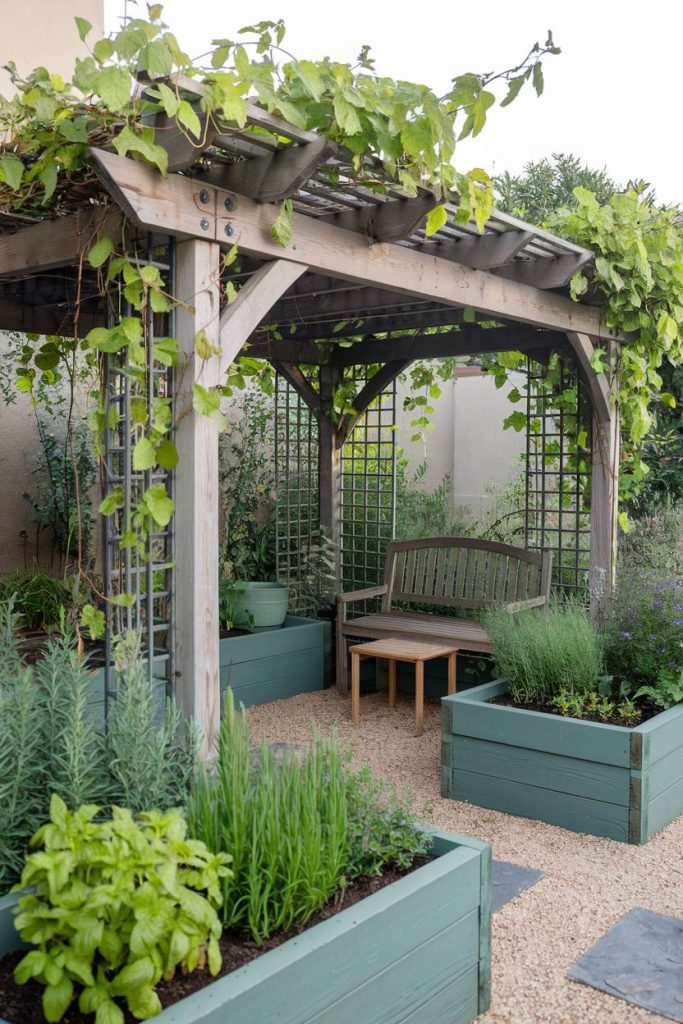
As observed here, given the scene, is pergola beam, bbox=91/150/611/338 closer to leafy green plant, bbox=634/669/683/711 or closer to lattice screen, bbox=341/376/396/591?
leafy green plant, bbox=634/669/683/711

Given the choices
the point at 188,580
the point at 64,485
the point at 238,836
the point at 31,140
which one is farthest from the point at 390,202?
the point at 64,485

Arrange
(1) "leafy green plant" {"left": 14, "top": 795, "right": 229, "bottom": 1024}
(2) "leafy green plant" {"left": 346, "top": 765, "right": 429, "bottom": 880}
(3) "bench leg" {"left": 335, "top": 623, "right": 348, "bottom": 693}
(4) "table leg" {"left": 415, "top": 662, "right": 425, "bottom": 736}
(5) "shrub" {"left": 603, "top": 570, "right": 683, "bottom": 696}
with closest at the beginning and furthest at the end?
(1) "leafy green plant" {"left": 14, "top": 795, "right": 229, "bottom": 1024} → (2) "leafy green plant" {"left": 346, "top": 765, "right": 429, "bottom": 880} → (5) "shrub" {"left": 603, "top": 570, "right": 683, "bottom": 696} → (4) "table leg" {"left": 415, "top": 662, "right": 425, "bottom": 736} → (3) "bench leg" {"left": 335, "top": 623, "right": 348, "bottom": 693}

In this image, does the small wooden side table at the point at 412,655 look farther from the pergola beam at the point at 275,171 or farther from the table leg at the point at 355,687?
the pergola beam at the point at 275,171

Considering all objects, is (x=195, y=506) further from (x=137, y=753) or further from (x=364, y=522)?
(x=364, y=522)

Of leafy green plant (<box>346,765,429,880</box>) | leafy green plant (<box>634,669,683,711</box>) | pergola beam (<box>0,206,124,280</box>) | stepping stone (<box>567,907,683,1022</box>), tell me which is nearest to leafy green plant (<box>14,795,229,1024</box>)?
leafy green plant (<box>346,765,429,880</box>)

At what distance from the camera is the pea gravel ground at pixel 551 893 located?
2.57m

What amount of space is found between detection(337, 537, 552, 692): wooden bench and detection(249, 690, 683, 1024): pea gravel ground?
0.85 meters

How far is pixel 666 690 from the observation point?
4125 mm

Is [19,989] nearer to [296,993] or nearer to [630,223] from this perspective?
[296,993]

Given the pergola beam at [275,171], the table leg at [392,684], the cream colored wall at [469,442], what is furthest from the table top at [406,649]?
the cream colored wall at [469,442]

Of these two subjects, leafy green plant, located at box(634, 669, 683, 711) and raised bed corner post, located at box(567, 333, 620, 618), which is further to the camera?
raised bed corner post, located at box(567, 333, 620, 618)

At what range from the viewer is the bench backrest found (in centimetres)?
566

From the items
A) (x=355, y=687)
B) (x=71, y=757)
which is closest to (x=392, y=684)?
(x=355, y=687)

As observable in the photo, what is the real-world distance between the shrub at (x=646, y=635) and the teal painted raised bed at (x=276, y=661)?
2.19 metres
